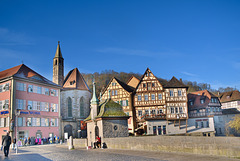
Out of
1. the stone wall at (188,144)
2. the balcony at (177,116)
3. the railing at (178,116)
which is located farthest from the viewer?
the railing at (178,116)

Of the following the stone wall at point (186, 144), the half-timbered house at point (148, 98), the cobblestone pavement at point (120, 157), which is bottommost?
the cobblestone pavement at point (120, 157)

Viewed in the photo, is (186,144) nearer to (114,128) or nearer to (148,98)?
(114,128)

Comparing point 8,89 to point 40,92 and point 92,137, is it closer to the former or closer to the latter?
point 40,92

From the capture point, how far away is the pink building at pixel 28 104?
36312 millimetres

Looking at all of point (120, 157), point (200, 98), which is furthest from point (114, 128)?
point (200, 98)

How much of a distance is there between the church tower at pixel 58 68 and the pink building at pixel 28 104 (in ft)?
40.9

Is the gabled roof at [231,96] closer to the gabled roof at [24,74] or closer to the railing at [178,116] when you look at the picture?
the railing at [178,116]

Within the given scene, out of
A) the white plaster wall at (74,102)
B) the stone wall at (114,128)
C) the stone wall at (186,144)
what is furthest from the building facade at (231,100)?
the stone wall at (186,144)

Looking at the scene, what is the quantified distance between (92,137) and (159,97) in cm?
2017

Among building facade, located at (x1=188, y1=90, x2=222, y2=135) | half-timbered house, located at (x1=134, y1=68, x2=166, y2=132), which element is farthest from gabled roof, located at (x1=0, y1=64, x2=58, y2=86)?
building facade, located at (x1=188, y1=90, x2=222, y2=135)

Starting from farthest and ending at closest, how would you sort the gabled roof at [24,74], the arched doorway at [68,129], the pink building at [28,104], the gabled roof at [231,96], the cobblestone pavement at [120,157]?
the gabled roof at [231,96] → the arched doorway at [68,129] → the gabled roof at [24,74] → the pink building at [28,104] → the cobblestone pavement at [120,157]

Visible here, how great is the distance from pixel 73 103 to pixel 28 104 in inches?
543

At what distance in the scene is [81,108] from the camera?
52.9m

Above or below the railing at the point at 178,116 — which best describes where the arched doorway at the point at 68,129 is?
below
